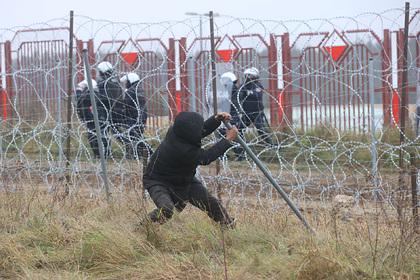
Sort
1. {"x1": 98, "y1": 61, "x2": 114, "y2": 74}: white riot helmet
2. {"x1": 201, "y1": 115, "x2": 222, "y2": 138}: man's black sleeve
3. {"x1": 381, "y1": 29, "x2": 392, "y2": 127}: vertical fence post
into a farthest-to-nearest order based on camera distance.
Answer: {"x1": 381, "y1": 29, "x2": 392, "y2": 127}: vertical fence post → {"x1": 98, "y1": 61, "x2": 114, "y2": 74}: white riot helmet → {"x1": 201, "y1": 115, "x2": 222, "y2": 138}: man's black sleeve

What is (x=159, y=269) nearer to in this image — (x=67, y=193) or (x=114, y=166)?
(x=67, y=193)

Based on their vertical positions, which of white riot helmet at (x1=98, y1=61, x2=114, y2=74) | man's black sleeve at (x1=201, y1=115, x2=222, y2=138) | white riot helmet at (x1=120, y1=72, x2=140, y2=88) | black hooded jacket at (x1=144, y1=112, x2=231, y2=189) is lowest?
black hooded jacket at (x1=144, y1=112, x2=231, y2=189)

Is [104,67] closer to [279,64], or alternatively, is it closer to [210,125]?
[279,64]

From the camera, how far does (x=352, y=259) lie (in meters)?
6.05

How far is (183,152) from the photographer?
7.47 metres

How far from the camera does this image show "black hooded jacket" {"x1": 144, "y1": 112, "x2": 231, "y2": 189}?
24.4ft

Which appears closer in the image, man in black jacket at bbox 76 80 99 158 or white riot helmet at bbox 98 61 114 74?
man in black jacket at bbox 76 80 99 158

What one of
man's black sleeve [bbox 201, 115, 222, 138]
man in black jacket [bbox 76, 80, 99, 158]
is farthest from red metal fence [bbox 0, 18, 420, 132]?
man's black sleeve [bbox 201, 115, 222, 138]

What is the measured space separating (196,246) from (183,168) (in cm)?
101

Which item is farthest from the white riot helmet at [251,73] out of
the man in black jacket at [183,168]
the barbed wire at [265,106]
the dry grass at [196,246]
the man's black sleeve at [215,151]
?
the man's black sleeve at [215,151]

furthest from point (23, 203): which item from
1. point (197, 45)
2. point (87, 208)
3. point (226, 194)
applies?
point (197, 45)

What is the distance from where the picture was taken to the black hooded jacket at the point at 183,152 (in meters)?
7.45

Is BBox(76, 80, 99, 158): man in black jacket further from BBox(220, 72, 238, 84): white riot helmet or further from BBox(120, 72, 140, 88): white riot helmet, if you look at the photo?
BBox(220, 72, 238, 84): white riot helmet

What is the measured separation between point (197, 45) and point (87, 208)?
349 inches
